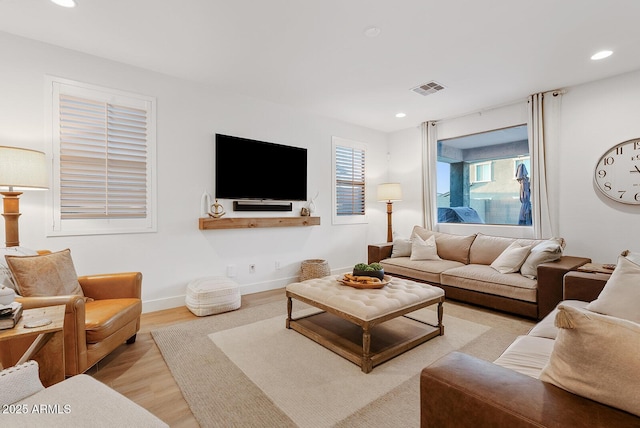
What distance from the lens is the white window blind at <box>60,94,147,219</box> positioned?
2.81m

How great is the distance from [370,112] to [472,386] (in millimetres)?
4181

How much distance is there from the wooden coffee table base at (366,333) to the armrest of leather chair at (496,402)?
102 cm

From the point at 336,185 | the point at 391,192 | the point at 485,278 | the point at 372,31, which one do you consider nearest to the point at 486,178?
the point at 391,192

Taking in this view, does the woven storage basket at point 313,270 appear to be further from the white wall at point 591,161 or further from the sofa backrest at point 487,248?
the white wall at point 591,161

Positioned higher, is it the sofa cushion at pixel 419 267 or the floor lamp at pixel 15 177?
the floor lamp at pixel 15 177

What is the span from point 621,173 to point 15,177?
5.69 m

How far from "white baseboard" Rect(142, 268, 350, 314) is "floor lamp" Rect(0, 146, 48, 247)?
4.20 ft

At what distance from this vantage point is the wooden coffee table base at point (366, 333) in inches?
83.2

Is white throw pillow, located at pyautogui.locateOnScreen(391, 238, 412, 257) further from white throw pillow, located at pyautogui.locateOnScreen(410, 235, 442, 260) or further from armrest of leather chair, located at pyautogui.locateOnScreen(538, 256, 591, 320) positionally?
armrest of leather chair, located at pyautogui.locateOnScreen(538, 256, 591, 320)

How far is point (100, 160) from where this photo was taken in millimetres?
2955

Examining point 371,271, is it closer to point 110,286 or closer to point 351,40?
point 351,40

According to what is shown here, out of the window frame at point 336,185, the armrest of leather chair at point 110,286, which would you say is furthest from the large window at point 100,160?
the window frame at point 336,185

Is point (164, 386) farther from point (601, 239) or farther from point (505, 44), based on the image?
point (601, 239)

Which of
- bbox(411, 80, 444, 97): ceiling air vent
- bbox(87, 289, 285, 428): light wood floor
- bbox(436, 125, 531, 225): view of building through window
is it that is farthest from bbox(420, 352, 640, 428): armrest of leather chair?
bbox(436, 125, 531, 225): view of building through window
